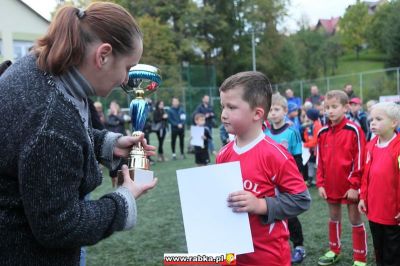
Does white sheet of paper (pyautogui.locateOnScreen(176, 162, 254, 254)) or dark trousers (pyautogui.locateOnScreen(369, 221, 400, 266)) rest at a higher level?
white sheet of paper (pyautogui.locateOnScreen(176, 162, 254, 254))

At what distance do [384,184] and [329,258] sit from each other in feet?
3.73

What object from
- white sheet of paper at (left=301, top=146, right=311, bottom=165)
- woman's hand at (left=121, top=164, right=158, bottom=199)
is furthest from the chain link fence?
woman's hand at (left=121, top=164, right=158, bottom=199)

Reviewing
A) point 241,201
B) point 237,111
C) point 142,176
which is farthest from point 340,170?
point 142,176

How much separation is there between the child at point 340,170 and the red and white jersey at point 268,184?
2132 millimetres

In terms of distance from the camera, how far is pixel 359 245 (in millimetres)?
4289

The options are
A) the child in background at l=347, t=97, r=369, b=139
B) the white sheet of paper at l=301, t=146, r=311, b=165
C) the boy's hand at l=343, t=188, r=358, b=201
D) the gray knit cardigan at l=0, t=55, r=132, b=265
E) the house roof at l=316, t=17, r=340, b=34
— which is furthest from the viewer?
the house roof at l=316, t=17, r=340, b=34

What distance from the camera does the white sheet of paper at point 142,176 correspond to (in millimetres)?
1840

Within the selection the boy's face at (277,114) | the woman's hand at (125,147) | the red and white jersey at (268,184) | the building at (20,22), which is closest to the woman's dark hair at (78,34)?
the woman's hand at (125,147)

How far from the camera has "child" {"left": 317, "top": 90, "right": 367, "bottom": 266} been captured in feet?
14.1

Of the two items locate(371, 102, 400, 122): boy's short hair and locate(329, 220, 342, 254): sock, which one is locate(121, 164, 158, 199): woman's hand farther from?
locate(329, 220, 342, 254): sock

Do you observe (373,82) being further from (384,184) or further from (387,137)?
(384,184)

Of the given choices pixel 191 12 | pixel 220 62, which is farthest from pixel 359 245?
pixel 220 62

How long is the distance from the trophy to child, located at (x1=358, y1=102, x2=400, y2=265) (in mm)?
2364

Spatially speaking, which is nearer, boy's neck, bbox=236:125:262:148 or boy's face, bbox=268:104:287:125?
boy's neck, bbox=236:125:262:148
